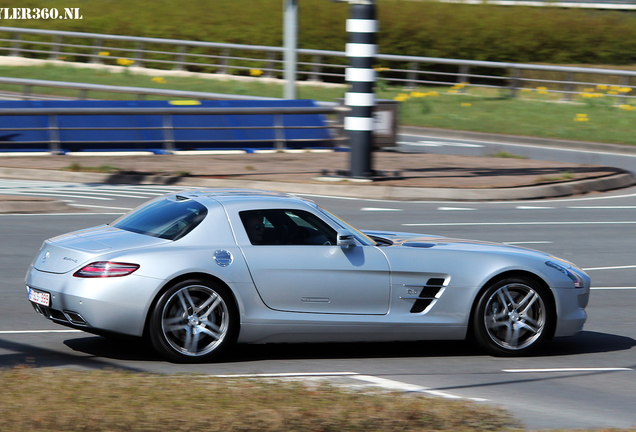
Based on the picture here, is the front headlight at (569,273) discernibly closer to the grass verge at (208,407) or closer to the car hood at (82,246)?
the grass verge at (208,407)

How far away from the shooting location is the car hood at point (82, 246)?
668 centimetres

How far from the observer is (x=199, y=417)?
4.99m

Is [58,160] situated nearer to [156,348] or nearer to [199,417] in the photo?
[156,348]

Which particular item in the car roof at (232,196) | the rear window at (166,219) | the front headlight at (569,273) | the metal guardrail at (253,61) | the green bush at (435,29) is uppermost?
the green bush at (435,29)

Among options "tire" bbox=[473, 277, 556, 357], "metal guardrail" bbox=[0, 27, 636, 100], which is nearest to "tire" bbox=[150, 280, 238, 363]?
"tire" bbox=[473, 277, 556, 357]

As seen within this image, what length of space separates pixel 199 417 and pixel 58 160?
606 inches

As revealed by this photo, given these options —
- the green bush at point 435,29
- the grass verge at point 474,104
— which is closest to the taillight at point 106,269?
the grass verge at point 474,104

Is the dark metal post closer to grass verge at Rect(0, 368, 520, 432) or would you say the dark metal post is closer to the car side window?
the car side window

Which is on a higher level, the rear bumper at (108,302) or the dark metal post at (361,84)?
the dark metal post at (361,84)

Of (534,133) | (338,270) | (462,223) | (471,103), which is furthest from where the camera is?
(471,103)

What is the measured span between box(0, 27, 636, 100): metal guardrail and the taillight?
2539 cm

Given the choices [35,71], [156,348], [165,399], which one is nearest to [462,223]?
[156,348]

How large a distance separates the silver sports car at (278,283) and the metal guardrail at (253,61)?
79.2 ft

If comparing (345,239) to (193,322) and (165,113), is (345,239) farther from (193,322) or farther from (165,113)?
(165,113)
